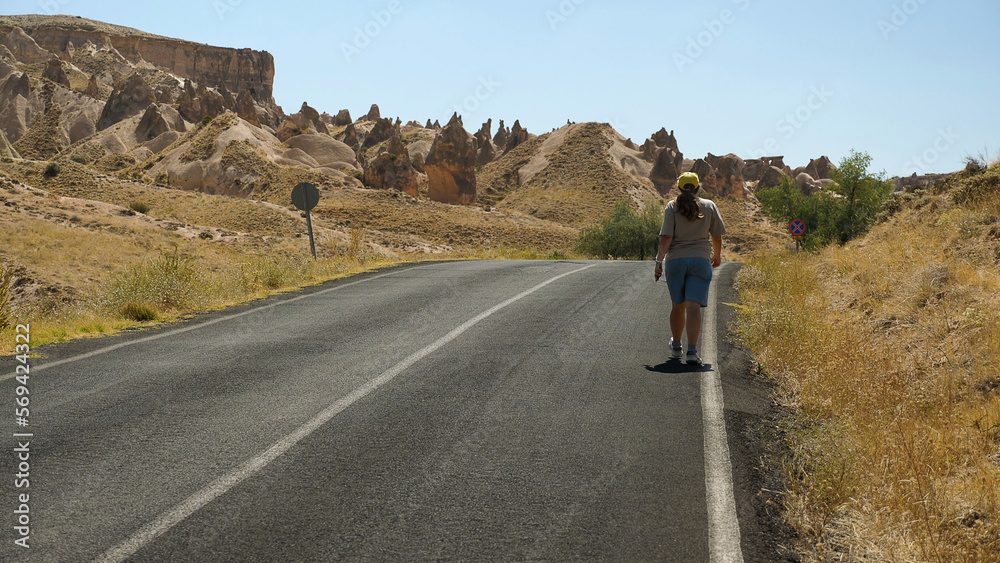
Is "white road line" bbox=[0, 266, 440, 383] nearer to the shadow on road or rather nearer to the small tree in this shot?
the shadow on road

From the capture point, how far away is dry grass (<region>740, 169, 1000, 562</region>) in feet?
12.5

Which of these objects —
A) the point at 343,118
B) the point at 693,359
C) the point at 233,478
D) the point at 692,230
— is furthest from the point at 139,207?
the point at 343,118

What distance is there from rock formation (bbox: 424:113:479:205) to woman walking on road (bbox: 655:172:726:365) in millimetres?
73038

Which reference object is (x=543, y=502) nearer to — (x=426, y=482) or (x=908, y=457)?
(x=426, y=482)

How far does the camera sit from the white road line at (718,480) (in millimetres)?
3586

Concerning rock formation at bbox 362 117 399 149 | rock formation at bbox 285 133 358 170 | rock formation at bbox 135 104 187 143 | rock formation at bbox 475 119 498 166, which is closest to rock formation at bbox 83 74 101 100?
rock formation at bbox 135 104 187 143

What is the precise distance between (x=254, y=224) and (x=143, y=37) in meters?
150

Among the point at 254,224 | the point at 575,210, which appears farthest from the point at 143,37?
the point at 254,224

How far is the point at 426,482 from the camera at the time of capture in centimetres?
426

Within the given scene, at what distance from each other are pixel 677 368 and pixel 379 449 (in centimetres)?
358

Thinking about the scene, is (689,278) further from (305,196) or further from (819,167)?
(819,167)

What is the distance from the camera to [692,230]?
302 inches

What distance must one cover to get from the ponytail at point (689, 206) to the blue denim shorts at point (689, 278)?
1.51ft

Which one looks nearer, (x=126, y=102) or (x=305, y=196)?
(x=305, y=196)
